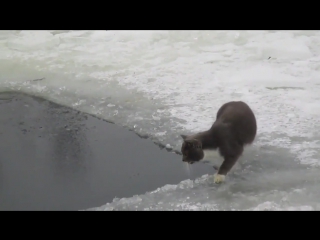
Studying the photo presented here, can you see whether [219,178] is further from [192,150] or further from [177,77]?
[177,77]

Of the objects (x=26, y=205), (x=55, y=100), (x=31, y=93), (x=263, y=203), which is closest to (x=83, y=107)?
(x=55, y=100)

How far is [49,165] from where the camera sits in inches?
181

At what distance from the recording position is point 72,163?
4656 millimetres

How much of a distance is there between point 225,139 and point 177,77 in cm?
289

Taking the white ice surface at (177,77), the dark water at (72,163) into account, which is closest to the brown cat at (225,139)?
the dark water at (72,163)

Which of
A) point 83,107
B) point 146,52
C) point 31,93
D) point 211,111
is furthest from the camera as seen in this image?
point 146,52

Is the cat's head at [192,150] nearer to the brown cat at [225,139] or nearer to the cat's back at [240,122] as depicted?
the brown cat at [225,139]

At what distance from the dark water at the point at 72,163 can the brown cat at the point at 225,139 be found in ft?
0.99

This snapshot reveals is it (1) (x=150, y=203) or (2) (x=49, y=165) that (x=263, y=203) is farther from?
(2) (x=49, y=165)

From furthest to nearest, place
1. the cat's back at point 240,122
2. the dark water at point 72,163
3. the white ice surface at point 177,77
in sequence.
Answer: the white ice surface at point 177,77 → the cat's back at point 240,122 → the dark water at point 72,163

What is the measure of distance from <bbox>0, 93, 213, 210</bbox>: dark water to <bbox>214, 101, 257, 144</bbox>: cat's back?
505 mm

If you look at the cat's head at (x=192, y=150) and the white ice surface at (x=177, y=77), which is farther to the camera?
the white ice surface at (x=177, y=77)

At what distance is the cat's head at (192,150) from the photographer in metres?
4.09

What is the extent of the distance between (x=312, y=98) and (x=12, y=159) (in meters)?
4.07
